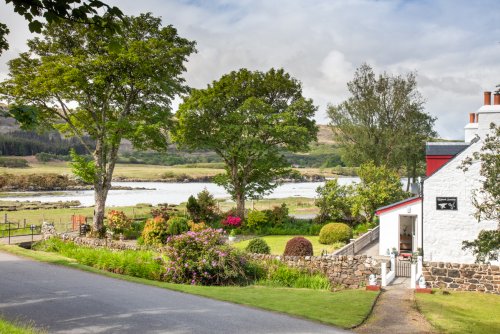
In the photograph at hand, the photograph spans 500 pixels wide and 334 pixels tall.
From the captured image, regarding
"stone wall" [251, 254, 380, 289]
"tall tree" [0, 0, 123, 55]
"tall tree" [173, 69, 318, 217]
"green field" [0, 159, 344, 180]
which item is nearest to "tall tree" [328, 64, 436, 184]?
"tall tree" [173, 69, 318, 217]

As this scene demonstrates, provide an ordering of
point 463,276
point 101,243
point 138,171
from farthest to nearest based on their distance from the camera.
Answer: point 138,171
point 101,243
point 463,276

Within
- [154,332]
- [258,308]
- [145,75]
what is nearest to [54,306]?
[154,332]

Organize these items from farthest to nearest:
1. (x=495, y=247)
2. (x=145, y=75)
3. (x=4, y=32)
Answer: (x=145, y=75) < (x=495, y=247) < (x=4, y=32)

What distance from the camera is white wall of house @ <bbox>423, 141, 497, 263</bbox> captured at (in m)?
22.7

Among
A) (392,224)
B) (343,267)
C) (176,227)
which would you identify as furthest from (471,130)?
(176,227)

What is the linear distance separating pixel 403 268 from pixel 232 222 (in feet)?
63.8

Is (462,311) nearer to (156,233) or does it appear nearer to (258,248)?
(258,248)

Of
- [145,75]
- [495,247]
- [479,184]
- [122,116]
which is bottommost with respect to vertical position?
[495,247]

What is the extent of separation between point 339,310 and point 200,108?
30.7 m

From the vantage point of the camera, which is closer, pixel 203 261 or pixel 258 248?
pixel 203 261

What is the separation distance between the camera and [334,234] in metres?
33.9

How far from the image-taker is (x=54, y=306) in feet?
45.8

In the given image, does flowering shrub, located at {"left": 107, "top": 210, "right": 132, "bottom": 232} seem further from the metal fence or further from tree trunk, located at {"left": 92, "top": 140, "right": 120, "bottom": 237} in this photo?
the metal fence

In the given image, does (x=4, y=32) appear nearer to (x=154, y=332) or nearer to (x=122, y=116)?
(x=154, y=332)
